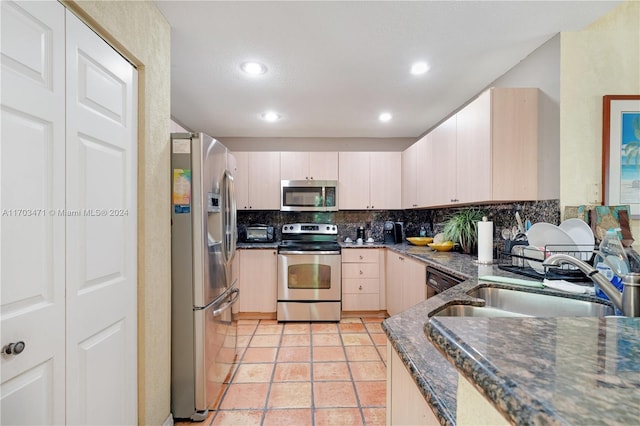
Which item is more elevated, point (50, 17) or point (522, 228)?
point (50, 17)

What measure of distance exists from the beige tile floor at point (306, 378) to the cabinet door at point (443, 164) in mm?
1583

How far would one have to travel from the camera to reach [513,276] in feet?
5.32

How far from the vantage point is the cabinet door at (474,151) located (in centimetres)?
194

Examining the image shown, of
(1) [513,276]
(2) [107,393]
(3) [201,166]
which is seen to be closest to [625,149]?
Answer: (1) [513,276]

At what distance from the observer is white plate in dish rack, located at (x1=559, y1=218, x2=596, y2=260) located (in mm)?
1520

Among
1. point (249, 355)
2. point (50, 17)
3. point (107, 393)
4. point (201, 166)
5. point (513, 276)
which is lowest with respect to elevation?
point (249, 355)

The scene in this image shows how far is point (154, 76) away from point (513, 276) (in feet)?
7.84

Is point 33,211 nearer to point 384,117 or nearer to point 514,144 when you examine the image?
point 514,144

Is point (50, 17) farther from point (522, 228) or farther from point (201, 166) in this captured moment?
point (522, 228)

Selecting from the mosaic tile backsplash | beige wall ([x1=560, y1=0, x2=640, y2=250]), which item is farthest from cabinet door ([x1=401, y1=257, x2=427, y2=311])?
the mosaic tile backsplash

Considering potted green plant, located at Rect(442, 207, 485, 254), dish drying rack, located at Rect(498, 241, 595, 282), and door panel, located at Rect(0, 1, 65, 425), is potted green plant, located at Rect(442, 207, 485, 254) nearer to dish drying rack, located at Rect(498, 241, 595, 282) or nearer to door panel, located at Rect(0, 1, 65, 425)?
dish drying rack, located at Rect(498, 241, 595, 282)

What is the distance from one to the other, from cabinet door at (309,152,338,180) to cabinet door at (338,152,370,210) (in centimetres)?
13

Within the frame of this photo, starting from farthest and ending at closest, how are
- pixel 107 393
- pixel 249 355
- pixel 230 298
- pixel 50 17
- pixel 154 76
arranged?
pixel 249 355, pixel 230 298, pixel 154 76, pixel 107 393, pixel 50 17

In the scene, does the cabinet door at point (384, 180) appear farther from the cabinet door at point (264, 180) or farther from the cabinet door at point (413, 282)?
the cabinet door at point (264, 180)
